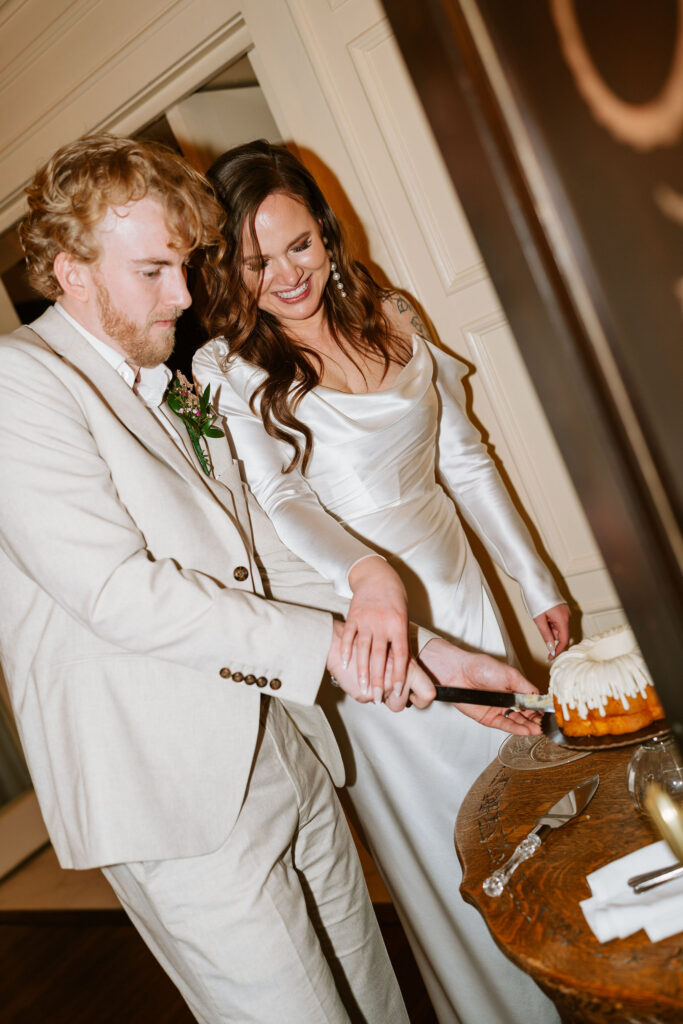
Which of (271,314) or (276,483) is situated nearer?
(276,483)

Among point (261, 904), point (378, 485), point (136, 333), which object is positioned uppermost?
point (136, 333)

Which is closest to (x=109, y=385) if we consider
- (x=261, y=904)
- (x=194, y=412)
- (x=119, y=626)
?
(x=194, y=412)

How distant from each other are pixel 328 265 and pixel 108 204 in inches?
29.9

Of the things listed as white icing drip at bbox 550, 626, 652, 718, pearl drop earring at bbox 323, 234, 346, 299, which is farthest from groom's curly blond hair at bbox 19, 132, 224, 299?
white icing drip at bbox 550, 626, 652, 718

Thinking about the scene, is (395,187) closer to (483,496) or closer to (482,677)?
(483,496)

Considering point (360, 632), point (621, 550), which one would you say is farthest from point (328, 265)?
point (621, 550)

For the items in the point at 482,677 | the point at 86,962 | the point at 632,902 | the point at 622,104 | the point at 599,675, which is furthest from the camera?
the point at 86,962

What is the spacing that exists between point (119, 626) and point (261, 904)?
55 cm

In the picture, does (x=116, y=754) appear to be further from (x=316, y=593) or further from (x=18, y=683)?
(x=316, y=593)

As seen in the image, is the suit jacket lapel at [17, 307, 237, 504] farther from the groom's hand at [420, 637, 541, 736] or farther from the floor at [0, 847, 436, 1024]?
the floor at [0, 847, 436, 1024]

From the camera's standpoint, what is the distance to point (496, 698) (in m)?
1.35

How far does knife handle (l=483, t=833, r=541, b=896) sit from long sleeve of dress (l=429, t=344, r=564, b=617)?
972 millimetres

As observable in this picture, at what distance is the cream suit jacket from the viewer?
1.35 metres

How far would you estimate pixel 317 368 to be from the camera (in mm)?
2092
